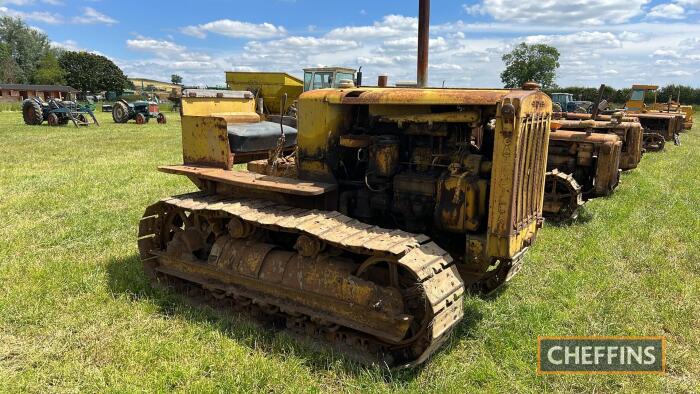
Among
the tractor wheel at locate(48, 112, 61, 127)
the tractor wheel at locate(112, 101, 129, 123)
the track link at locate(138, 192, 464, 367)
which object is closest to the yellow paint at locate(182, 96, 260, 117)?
the track link at locate(138, 192, 464, 367)

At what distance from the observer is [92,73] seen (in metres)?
77.5

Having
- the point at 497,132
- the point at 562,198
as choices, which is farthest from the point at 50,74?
the point at 497,132

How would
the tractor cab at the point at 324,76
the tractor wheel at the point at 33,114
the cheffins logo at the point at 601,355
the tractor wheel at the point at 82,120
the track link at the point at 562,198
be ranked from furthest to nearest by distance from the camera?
1. the tractor wheel at the point at 82,120
2. the tractor wheel at the point at 33,114
3. the tractor cab at the point at 324,76
4. the track link at the point at 562,198
5. the cheffins logo at the point at 601,355

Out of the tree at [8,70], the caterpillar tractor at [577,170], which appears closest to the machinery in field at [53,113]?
the caterpillar tractor at [577,170]

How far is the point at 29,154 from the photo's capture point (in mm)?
15758

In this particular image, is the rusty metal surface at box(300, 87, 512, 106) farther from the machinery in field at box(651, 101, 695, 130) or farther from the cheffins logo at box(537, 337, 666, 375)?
the machinery in field at box(651, 101, 695, 130)

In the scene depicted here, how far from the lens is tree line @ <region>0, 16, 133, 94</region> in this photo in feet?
255

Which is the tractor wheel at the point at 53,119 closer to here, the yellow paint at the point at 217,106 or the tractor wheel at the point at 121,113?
the tractor wheel at the point at 121,113

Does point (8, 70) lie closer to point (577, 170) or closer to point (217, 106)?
point (217, 106)

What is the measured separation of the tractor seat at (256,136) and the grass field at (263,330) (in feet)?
6.23

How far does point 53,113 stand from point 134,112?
5113 mm

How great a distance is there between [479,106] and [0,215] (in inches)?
323

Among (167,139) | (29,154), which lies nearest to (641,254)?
(29,154)

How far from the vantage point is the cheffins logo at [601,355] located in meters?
4.46
